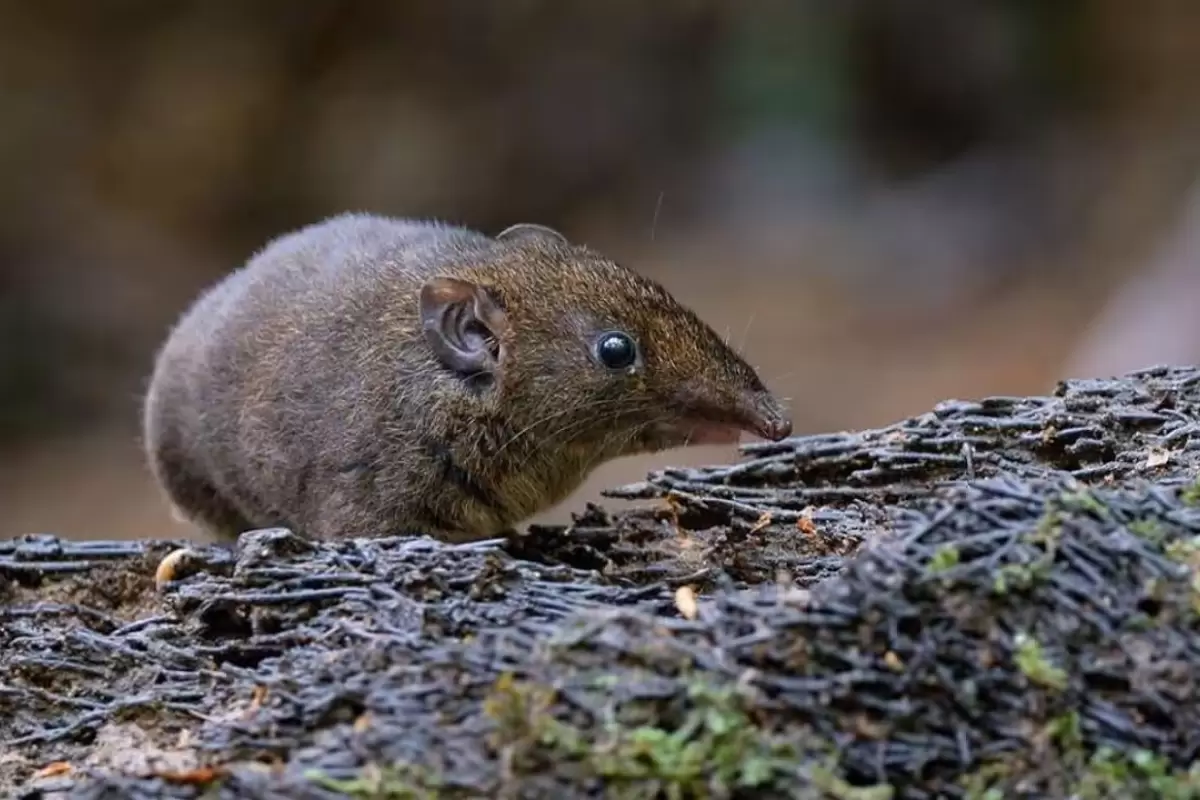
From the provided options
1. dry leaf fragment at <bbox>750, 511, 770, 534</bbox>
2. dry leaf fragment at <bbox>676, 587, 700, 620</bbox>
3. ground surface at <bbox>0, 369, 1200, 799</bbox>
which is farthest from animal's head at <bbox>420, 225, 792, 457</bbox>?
dry leaf fragment at <bbox>676, 587, 700, 620</bbox>

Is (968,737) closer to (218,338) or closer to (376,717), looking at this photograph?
(376,717)

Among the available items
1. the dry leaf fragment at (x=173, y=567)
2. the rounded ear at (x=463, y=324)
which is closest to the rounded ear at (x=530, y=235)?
the rounded ear at (x=463, y=324)

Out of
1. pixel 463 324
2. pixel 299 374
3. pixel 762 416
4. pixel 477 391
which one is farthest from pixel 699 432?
pixel 299 374

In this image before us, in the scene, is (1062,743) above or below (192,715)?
below

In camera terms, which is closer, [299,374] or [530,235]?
[299,374]

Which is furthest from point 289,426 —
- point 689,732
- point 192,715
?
point 689,732

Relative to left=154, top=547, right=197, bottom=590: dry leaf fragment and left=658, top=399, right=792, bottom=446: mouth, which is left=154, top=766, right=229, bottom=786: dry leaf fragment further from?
left=658, top=399, right=792, bottom=446: mouth

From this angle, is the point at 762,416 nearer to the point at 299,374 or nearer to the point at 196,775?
the point at 299,374
